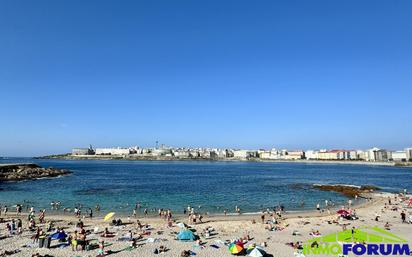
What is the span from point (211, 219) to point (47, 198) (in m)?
26.8

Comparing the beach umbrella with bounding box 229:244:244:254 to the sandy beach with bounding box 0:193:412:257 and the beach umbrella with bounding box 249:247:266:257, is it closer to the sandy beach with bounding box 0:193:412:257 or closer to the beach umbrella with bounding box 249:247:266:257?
the sandy beach with bounding box 0:193:412:257

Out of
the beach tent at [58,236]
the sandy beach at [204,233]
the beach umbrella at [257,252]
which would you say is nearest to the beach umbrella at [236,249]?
the sandy beach at [204,233]

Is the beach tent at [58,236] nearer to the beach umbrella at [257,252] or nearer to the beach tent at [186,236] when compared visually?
the beach tent at [186,236]

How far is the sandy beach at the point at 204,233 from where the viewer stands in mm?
20094

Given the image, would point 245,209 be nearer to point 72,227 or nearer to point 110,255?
point 72,227

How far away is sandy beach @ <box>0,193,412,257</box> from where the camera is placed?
65.9ft

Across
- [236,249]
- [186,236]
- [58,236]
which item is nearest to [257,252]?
[236,249]

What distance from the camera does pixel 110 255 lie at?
1925cm

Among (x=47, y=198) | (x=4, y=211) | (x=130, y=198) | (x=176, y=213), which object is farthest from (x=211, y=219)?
(x=47, y=198)

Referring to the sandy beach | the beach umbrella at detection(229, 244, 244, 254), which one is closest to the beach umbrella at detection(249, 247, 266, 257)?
the beach umbrella at detection(229, 244, 244, 254)

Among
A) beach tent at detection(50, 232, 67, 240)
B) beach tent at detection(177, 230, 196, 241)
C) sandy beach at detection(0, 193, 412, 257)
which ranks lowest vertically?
sandy beach at detection(0, 193, 412, 257)

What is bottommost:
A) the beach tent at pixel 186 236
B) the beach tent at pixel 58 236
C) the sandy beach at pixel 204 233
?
the sandy beach at pixel 204 233

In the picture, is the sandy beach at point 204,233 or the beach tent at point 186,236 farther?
the beach tent at point 186,236

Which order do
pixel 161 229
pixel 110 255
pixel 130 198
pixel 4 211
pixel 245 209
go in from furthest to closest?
pixel 130 198 < pixel 245 209 < pixel 4 211 < pixel 161 229 < pixel 110 255
